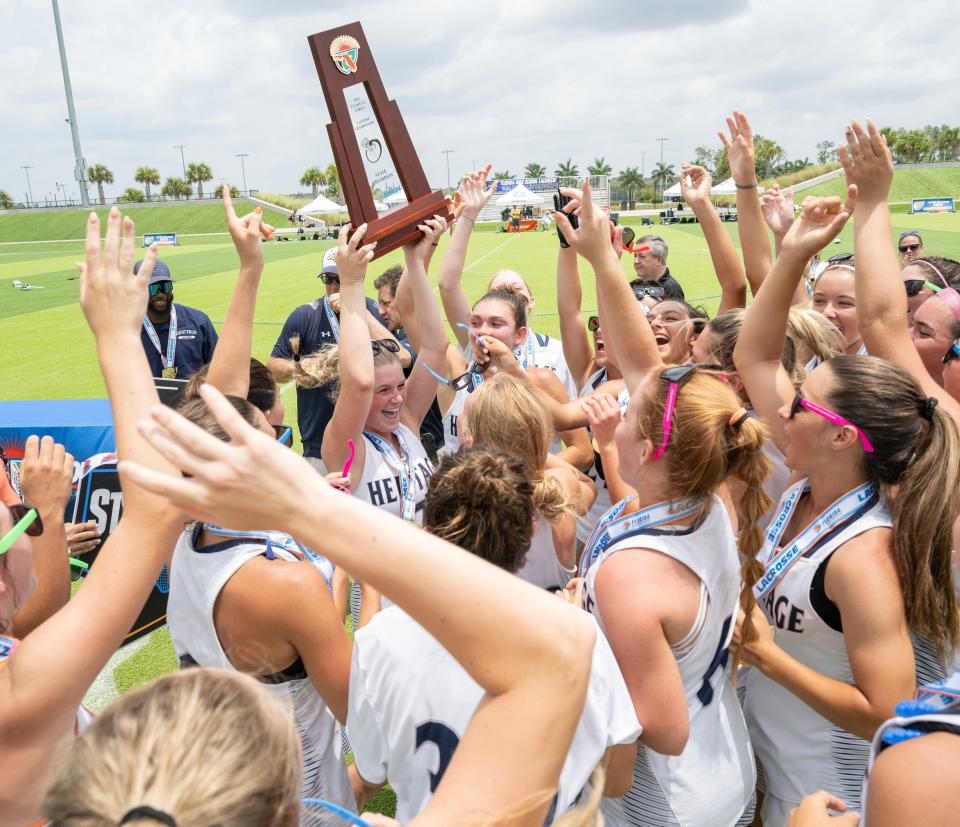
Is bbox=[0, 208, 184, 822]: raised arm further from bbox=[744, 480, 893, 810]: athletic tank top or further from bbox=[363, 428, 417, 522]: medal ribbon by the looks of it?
bbox=[363, 428, 417, 522]: medal ribbon

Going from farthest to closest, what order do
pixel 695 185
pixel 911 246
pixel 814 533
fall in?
pixel 911 246 → pixel 695 185 → pixel 814 533

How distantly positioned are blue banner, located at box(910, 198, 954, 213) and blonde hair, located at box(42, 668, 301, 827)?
62.9m

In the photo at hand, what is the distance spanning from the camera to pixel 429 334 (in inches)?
169

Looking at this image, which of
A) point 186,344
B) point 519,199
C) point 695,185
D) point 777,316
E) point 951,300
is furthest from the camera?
point 519,199

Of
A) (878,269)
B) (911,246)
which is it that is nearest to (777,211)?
(878,269)

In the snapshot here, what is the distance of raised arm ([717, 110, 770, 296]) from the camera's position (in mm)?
4465

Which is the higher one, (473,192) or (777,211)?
(473,192)

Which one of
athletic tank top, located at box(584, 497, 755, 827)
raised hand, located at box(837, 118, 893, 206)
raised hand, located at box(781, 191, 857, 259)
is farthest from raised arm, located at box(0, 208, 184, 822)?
raised hand, located at box(837, 118, 893, 206)

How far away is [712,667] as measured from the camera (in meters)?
2.29

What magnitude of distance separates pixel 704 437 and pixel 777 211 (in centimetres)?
312

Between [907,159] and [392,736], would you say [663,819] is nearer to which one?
[392,736]

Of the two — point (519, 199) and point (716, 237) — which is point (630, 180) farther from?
point (716, 237)

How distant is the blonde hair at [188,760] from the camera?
0.99 meters

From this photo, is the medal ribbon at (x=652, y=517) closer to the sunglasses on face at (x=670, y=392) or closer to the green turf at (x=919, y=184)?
the sunglasses on face at (x=670, y=392)
